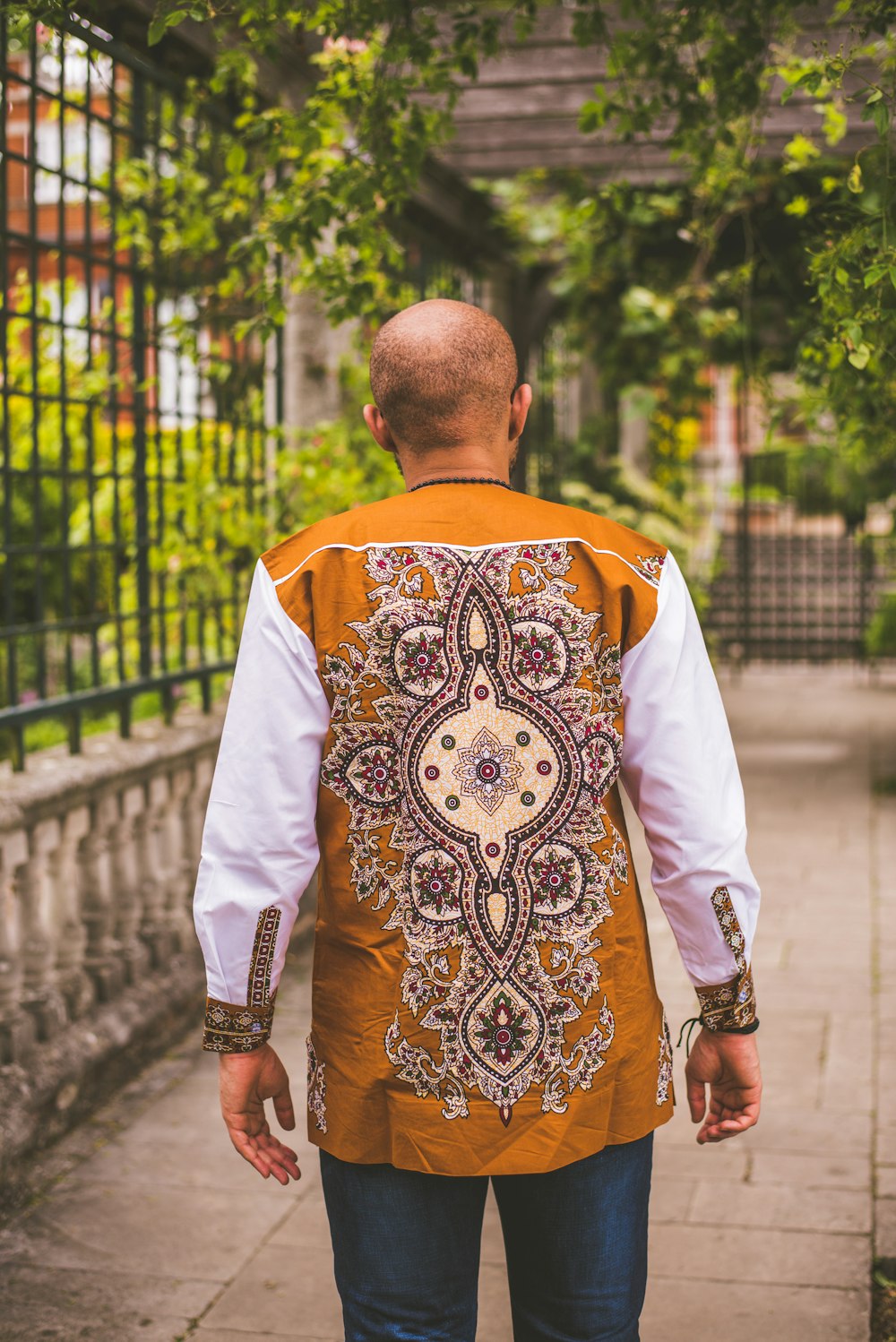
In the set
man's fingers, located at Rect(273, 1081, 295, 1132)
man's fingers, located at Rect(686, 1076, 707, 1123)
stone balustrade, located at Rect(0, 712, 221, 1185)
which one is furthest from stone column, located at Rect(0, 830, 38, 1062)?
man's fingers, located at Rect(686, 1076, 707, 1123)

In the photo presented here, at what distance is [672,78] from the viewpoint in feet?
10.5

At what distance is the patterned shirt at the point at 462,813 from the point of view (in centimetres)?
175

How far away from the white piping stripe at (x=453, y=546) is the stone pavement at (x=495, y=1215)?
1836 mm

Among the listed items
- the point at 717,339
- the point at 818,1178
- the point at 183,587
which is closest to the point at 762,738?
the point at 717,339

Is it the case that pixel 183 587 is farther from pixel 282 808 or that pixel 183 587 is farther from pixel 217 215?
pixel 282 808

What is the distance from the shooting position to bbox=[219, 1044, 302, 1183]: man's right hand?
6.19ft

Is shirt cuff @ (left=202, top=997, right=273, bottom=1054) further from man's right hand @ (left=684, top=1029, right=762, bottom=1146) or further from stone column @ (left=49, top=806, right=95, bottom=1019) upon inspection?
stone column @ (left=49, top=806, right=95, bottom=1019)

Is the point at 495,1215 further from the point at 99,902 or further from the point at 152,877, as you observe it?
the point at 152,877

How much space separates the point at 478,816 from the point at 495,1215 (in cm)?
211

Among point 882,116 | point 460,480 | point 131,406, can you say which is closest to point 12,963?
point 131,406

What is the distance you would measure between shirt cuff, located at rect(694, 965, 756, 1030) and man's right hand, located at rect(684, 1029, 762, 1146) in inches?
0.9

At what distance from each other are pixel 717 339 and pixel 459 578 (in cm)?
837

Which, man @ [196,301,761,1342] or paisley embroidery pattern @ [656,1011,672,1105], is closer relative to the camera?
man @ [196,301,761,1342]

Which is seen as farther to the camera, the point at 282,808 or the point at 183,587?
the point at 183,587
